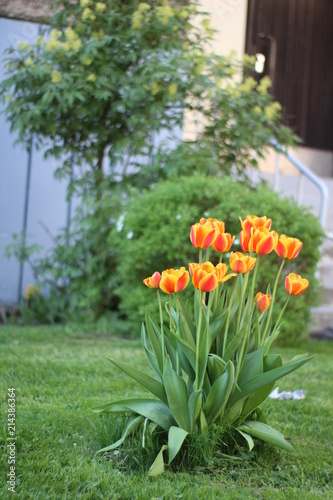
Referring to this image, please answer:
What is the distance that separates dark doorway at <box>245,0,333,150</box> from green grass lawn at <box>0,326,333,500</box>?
523 cm

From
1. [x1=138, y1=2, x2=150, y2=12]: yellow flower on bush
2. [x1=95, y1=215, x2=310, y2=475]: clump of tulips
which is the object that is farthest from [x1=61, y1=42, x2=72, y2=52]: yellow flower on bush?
[x1=95, y1=215, x2=310, y2=475]: clump of tulips

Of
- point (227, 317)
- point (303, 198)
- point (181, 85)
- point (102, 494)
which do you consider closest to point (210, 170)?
point (181, 85)

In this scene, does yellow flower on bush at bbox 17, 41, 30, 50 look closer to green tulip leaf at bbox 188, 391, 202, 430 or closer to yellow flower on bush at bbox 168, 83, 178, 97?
yellow flower on bush at bbox 168, 83, 178, 97

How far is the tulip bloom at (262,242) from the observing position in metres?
1.82

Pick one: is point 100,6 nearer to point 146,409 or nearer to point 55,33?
point 55,33

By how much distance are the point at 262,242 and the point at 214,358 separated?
14.9 inches

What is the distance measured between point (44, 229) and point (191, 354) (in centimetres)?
396

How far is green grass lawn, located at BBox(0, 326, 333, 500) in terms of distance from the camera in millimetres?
1688

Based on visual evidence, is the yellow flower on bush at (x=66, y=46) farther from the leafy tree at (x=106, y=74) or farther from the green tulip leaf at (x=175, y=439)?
the green tulip leaf at (x=175, y=439)

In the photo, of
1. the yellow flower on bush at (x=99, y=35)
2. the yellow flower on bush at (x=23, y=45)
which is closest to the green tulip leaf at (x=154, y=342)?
the yellow flower on bush at (x=99, y=35)

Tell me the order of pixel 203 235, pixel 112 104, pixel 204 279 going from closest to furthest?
pixel 204 279
pixel 203 235
pixel 112 104

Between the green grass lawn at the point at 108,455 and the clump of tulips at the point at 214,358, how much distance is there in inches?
3.3

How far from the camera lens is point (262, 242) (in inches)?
71.6

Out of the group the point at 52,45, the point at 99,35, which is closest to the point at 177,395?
the point at 52,45
